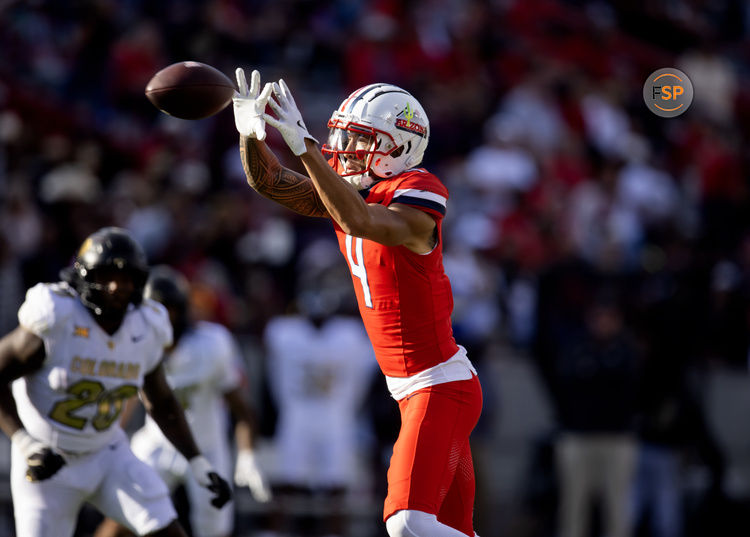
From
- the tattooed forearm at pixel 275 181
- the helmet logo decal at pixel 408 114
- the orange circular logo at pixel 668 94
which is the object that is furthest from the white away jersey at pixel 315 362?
the helmet logo decal at pixel 408 114

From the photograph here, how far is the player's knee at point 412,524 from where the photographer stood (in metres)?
4.12

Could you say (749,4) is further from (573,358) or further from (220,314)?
(220,314)

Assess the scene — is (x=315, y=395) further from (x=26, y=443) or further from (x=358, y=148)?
(x=358, y=148)

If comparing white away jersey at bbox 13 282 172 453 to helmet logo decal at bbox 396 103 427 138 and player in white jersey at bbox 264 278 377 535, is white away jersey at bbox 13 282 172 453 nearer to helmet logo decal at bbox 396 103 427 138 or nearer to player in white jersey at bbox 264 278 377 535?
helmet logo decal at bbox 396 103 427 138

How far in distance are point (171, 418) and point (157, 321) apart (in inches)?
16.9

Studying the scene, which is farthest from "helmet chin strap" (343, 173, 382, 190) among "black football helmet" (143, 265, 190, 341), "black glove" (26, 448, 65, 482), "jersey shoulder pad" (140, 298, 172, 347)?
"black football helmet" (143, 265, 190, 341)

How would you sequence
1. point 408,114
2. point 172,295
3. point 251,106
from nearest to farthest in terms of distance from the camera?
point 251,106 → point 408,114 → point 172,295

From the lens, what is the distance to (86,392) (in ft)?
15.6

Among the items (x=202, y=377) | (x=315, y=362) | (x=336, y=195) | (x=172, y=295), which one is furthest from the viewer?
(x=315, y=362)

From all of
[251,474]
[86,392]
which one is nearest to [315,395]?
[251,474]

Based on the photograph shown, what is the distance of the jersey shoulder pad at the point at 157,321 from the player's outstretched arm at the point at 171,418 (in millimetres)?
133

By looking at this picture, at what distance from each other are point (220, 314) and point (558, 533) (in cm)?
312

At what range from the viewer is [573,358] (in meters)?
8.65

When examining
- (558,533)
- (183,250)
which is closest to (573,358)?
(558,533)
